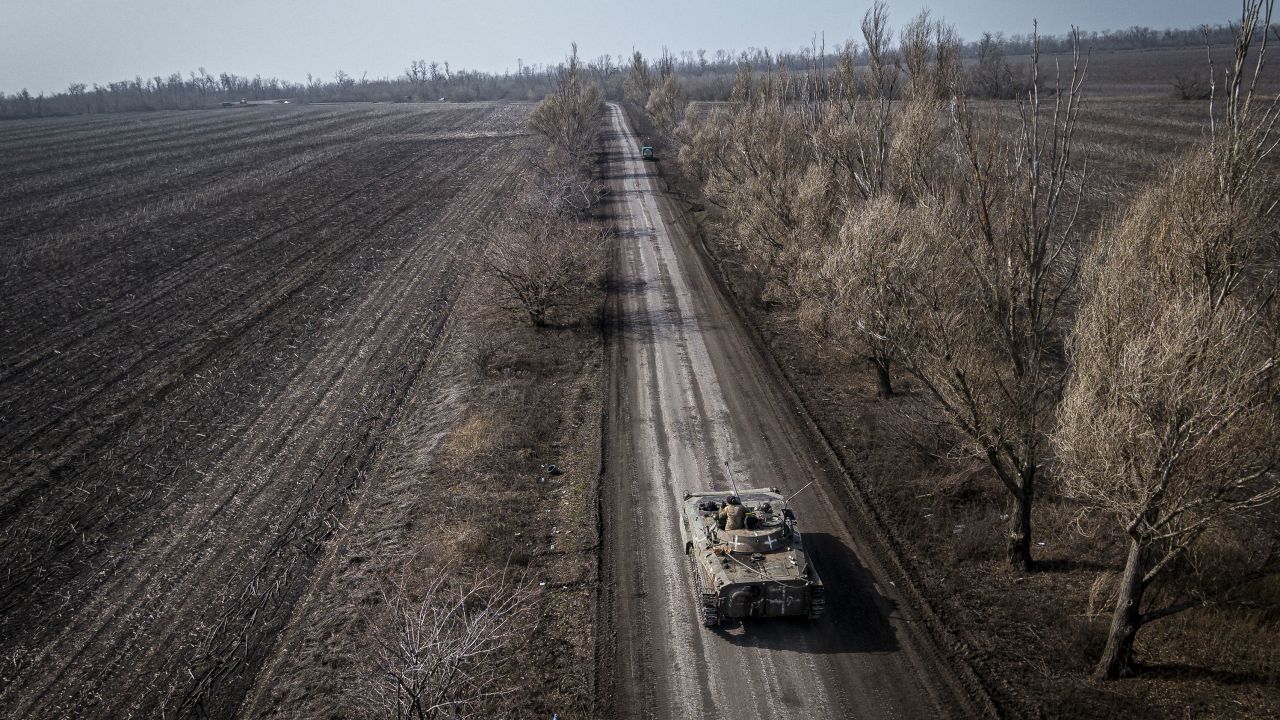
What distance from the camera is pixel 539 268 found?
3061cm

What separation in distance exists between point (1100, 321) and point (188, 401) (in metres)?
26.9

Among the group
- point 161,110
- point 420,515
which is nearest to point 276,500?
point 420,515

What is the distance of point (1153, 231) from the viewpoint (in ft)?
40.4

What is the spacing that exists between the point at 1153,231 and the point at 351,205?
2154 inches

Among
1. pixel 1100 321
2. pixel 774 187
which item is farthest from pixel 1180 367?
pixel 774 187

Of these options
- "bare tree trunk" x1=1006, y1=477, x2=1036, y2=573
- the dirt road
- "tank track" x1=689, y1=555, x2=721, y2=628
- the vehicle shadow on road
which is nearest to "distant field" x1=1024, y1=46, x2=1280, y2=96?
the dirt road

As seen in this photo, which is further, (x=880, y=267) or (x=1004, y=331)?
(x=880, y=267)

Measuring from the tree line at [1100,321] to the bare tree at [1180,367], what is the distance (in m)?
0.03

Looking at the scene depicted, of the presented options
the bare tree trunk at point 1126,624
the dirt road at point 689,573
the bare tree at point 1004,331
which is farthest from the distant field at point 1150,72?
the bare tree trunk at point 1126,624

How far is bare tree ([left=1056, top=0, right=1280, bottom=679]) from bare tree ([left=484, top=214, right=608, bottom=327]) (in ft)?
71.2

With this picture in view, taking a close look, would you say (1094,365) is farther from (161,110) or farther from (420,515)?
(161,110)

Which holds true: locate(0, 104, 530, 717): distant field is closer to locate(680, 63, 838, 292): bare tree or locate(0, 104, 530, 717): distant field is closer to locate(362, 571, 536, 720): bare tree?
locate(362, 571, 536, 720): bare tree

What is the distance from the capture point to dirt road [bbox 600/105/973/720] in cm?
1304

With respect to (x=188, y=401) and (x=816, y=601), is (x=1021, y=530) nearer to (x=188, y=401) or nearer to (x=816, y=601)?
(x=816, y=601)
